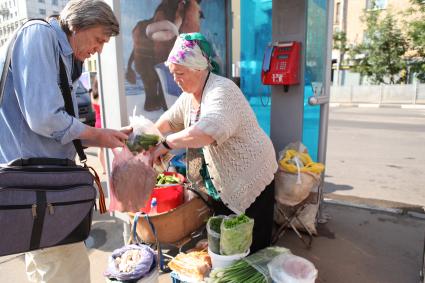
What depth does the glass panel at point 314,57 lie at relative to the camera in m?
3.40

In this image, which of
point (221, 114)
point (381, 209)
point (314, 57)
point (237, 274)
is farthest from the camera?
point (381, 209)

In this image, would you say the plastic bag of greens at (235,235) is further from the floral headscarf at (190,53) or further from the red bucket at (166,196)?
the floral headscarf at (190,53)

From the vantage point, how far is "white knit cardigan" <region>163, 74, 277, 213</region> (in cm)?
190

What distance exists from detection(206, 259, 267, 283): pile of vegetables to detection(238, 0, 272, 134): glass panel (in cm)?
250

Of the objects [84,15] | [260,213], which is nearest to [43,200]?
[84,15]

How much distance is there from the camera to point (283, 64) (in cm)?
331

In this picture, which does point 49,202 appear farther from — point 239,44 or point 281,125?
point 239,44

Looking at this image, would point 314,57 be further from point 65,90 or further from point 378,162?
point 378,162

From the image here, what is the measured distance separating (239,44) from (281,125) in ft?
4.79

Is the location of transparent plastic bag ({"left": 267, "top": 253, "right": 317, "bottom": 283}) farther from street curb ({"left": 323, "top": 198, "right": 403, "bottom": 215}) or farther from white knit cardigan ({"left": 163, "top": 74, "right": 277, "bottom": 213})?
street curb ({"left": 323, "top": 198, "right": 403, "bottom": 215})

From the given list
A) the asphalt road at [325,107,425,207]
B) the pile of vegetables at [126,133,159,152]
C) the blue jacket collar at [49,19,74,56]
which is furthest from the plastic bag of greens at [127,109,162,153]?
the asphalt road at [325,107,425,207]

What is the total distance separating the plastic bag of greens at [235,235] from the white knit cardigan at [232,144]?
0.47 feet

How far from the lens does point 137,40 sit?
3018 mm

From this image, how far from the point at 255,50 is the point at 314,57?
2.94ft
